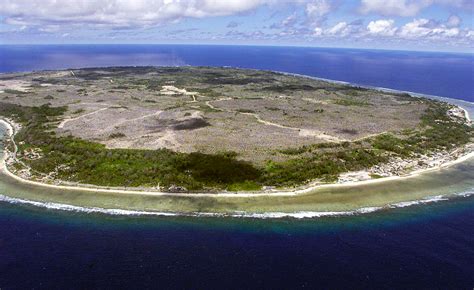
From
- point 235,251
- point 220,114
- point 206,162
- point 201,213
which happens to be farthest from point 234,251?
point 220,114

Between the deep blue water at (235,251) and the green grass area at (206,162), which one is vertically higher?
the green grass area at (206,162)

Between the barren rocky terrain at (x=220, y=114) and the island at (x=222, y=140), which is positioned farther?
the barren rocky terrain at (x=220, y=114)

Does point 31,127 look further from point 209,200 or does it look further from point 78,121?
point 209,200

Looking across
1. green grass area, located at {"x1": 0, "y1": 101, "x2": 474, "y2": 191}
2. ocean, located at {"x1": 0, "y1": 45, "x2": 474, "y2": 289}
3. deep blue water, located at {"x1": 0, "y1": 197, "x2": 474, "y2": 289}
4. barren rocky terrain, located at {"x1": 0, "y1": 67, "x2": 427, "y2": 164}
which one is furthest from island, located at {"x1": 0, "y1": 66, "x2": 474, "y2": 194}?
deep blue water, located at {"x1": 0, "y1": 197, "x2": 474, "y2": 289}

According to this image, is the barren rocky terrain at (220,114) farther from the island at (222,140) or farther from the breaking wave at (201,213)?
the breaking wave at (201,213)

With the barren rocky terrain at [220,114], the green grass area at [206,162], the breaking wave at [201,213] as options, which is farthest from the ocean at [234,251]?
the barren rocky terrain at [220,114]

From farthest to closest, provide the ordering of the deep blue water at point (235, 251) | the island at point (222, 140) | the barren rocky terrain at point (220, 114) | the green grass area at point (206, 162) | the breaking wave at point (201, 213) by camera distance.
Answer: the barren rocky terrain at point (220, 114) < the island at point (222, 140) < the green grass area at point (206, 162) < the breaking wave at point (201, 213) < the deep blue water at point (235, 251)
